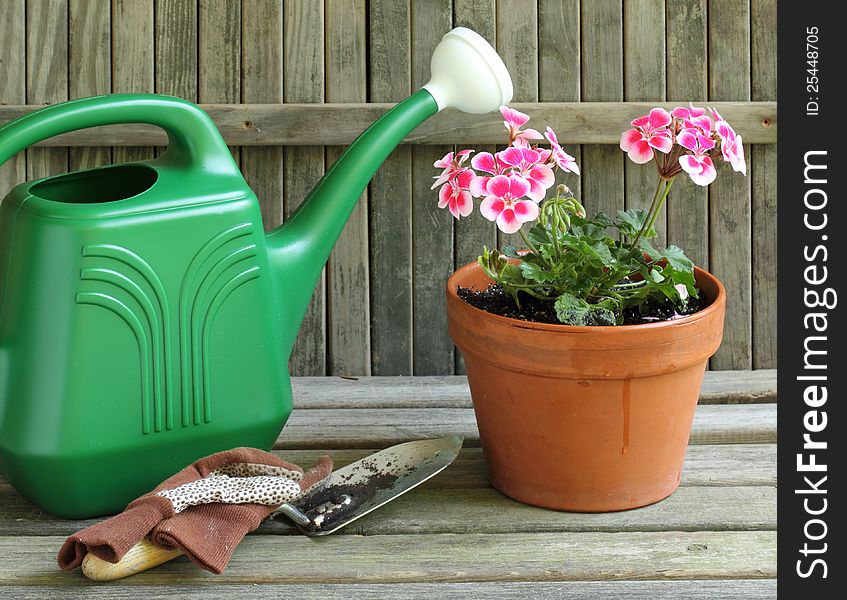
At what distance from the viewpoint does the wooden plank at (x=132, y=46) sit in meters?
1.37

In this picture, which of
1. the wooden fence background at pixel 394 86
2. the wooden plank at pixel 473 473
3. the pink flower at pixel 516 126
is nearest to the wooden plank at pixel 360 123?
the wooden fence background at pixel 394 86

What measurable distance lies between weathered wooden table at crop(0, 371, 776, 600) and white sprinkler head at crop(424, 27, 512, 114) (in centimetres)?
39

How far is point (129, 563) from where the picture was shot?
90 cm

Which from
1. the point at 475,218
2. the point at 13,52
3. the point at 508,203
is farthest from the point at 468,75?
the point at 13,52

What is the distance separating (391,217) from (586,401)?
0.52 m

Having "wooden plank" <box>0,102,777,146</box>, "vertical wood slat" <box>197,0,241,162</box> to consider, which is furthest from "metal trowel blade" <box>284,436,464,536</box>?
"vertical wood slat" <box>197,0,241,162</box>

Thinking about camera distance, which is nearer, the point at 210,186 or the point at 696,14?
the point at 210,186

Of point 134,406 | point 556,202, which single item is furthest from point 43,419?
point 556,202

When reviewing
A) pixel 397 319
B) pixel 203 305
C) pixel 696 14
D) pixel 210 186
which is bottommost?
pixel 397 319

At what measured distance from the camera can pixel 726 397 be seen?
1.34 metres

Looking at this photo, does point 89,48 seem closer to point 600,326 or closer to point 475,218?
point 475,218

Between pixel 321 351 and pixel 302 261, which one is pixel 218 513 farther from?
pixel 321 351

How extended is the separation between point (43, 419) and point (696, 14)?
0.97 meters

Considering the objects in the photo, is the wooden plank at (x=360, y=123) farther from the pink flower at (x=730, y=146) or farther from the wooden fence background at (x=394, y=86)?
the pink flower at (x=730, y=146)
